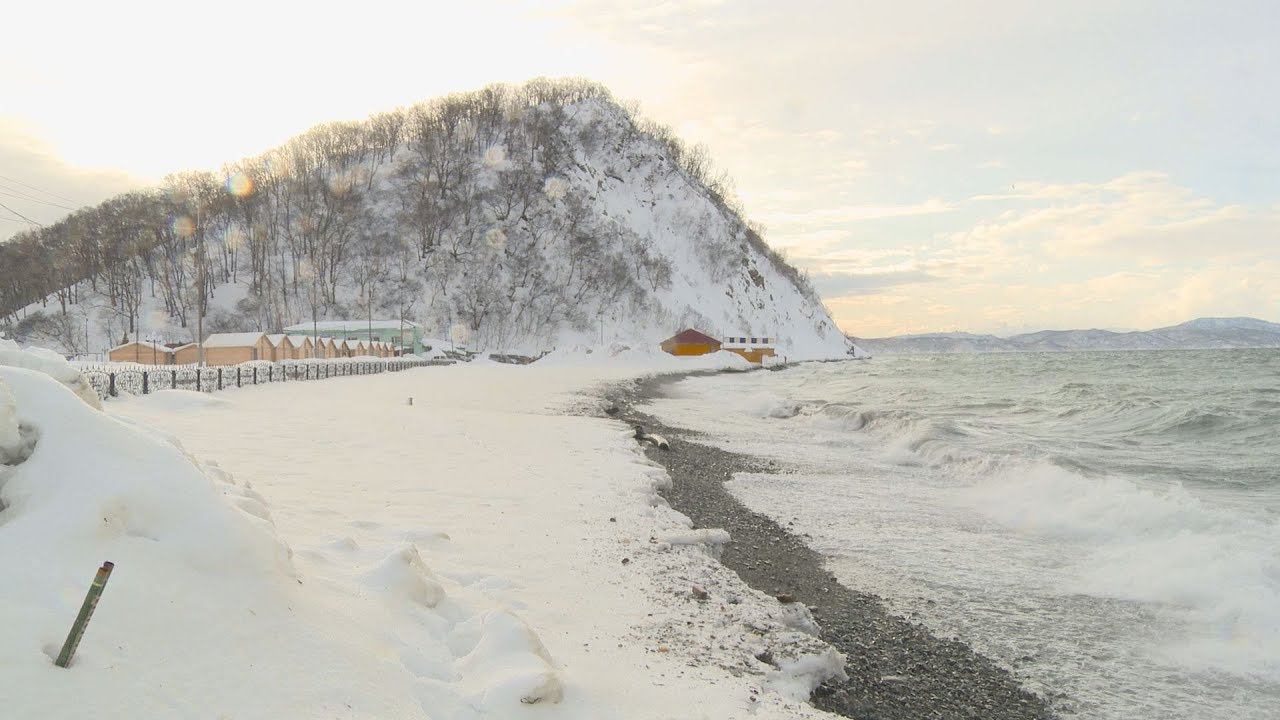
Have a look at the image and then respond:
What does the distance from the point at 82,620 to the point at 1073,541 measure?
11.3m

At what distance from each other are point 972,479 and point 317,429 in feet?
44.1

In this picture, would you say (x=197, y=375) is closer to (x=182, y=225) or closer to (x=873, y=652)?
(x=873, y=652)

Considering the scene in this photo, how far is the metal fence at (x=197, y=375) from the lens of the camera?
1735cm

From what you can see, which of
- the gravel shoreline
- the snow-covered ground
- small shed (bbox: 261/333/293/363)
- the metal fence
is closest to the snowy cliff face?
small shed (bbox: 261/333/293/363)

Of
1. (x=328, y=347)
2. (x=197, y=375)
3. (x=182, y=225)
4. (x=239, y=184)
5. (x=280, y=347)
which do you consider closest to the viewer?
(x=197, y=375)

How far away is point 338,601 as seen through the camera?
4.56m

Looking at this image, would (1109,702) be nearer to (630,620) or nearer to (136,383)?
(630,620)

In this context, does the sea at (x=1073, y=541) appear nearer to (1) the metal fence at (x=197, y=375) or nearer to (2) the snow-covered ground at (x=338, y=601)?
(2) the snow-covered ground at (x=338, y=601)

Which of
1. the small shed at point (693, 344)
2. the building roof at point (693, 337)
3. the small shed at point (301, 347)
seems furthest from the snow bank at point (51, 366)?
the building roof at point (693, 337)

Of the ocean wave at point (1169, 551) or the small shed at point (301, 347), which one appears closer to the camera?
the ocean wave at point (1169, 551)

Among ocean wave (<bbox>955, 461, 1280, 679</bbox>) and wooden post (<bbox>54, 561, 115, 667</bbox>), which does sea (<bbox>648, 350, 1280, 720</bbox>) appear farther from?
wooden post (<bbox>54, 561, 115, 667</bbox>)

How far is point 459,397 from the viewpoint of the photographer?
1092 inches

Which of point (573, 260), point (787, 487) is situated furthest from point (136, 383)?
point (573, 260)

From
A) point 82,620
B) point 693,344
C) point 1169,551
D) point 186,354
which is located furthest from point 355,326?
point 82,620
